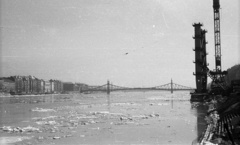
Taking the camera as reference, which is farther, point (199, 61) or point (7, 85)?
point (7, 85)

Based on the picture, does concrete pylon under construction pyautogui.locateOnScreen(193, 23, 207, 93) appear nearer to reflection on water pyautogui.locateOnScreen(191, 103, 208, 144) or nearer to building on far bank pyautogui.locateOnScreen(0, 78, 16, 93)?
reflection on water pyautogui.locateOnScreen(191, 103, 208, 144)

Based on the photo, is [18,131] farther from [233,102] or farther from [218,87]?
[218,87]

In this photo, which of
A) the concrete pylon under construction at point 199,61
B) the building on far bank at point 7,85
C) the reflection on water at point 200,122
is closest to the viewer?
the reflection on water at point 200,122

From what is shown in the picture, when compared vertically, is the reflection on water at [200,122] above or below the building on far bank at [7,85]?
below

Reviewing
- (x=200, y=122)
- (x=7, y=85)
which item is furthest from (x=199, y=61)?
(x=7, y=85)

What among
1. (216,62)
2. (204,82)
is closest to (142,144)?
(204,82)

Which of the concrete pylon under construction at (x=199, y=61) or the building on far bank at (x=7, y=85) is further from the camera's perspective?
the building on far bank at (x=7, y=85)

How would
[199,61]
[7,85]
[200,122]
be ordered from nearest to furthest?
[200,122] → [199,61] → [7,85]

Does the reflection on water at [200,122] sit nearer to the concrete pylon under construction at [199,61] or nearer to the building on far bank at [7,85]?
the concrete pylon under construction at [199,61]

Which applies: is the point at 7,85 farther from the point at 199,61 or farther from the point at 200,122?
the point at 200,122

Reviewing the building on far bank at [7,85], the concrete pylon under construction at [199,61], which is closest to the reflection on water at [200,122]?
the concrete pylon under construction at [199,61]

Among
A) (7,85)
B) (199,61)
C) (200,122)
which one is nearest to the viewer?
(200,122)
